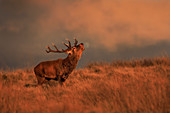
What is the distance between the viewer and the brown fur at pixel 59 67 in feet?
21.9

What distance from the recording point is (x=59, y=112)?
3865 millimetres

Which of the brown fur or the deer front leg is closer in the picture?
the brown fur

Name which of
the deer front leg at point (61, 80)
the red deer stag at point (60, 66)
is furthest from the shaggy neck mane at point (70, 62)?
the deer front leg at point (61, 80)

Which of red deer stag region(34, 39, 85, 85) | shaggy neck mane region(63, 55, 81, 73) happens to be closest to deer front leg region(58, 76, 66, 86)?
red deer stag region(34, 39, 85, 85)

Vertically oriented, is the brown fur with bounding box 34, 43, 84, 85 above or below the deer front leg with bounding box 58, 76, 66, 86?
above

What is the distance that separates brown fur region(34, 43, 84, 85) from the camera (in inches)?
262

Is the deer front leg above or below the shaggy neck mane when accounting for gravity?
below

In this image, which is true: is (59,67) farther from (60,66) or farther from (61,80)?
(61,80)

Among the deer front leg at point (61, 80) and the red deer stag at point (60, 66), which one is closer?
the red deer stag at point (60, 66)

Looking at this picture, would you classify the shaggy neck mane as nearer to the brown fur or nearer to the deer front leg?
the brown fur

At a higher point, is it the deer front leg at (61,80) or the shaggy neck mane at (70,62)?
the shaggy neck mane at (70,62)

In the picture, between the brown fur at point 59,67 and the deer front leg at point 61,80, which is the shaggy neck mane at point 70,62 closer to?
the brown fur at point 59,67

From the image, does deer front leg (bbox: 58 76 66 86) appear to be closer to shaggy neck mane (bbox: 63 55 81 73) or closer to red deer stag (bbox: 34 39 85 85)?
red deer stag (bbox: 34 39 85 85)

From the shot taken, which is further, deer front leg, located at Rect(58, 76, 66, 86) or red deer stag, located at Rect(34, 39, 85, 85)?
deer front leg, located at Rect(58, 76, 66, 86)
